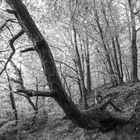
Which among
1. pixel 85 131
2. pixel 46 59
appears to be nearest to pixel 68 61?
pixel 85 131

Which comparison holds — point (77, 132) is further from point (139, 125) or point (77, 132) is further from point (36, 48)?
point (36, 48)

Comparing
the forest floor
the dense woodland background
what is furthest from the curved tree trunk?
the forest floor

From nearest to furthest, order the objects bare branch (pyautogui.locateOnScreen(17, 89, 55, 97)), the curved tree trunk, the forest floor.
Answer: bare branch (pyautogui.locateOnScreen(17, 89, 55, 97))
the curved tree trunk
the forest floor

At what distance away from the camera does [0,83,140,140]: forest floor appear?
5.47 metres

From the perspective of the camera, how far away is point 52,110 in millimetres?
12164

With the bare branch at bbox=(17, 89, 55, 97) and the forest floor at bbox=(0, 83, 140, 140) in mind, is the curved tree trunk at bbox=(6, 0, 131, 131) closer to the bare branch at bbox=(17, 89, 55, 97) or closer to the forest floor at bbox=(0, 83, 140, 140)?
the bare branch at bbox=(17, 89, 55, 97)

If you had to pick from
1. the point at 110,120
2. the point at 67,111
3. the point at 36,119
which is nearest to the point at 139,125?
the point at 110,120

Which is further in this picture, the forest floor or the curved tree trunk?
the forest floor

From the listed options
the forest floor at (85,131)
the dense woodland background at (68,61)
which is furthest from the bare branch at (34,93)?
the forest floor at (85,131)

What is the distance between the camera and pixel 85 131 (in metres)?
6.78

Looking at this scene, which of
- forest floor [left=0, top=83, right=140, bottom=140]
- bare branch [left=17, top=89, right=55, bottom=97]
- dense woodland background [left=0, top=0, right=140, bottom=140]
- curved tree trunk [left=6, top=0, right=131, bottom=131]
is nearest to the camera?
bare branch [left=17, top=89, right=55, bottom=97]

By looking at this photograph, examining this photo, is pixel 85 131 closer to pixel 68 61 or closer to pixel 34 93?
pixel 34 93

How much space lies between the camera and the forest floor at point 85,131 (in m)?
5.47

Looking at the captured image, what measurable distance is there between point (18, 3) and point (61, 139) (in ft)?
23.8
